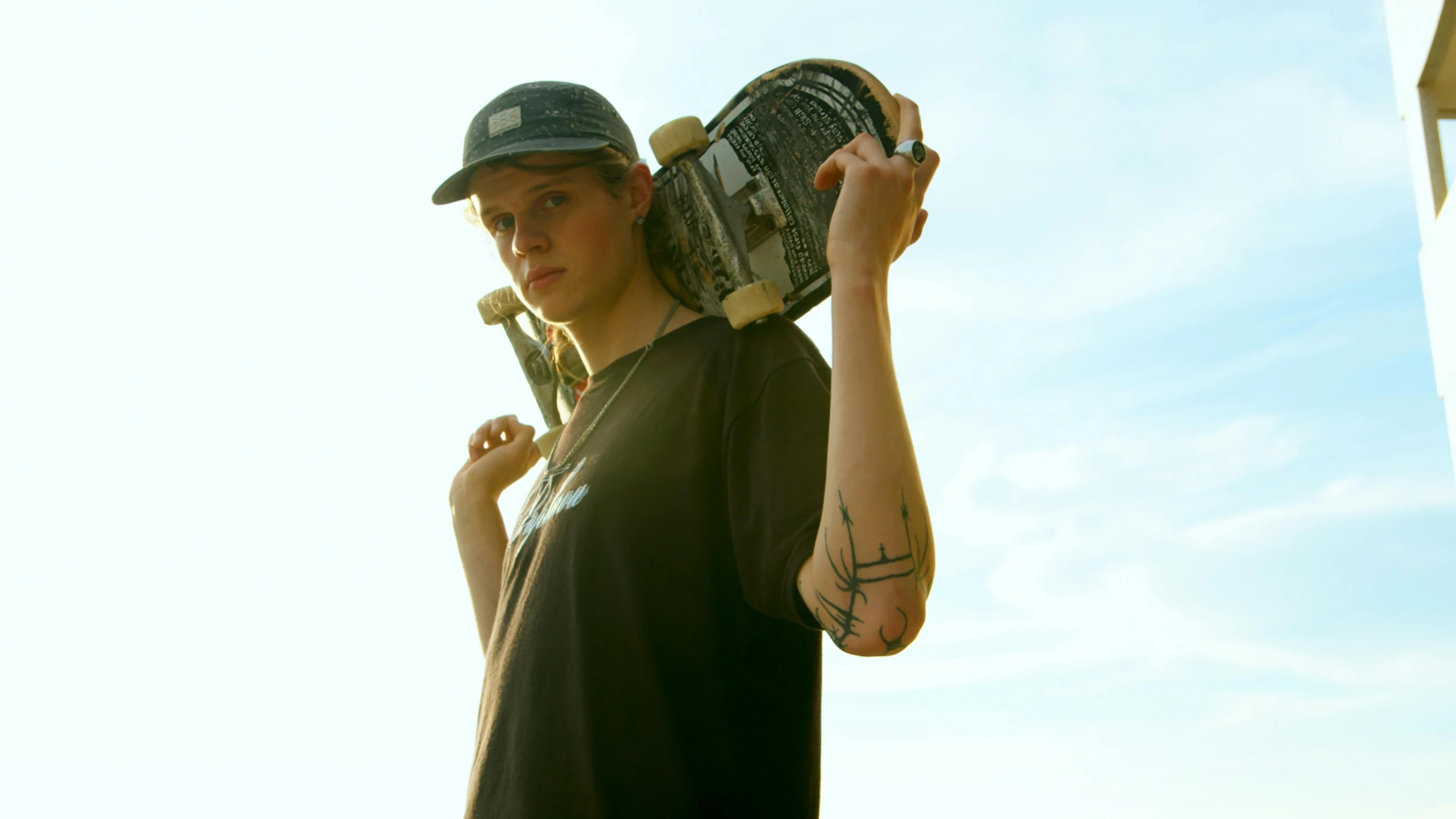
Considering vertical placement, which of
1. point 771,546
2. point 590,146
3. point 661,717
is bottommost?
point 661,717

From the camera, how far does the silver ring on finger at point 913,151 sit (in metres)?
2.11

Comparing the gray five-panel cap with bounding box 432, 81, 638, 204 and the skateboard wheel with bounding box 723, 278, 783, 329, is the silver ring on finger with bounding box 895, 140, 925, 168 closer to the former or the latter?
the skateboard wheel with bounding box 723, 278, 783, 329

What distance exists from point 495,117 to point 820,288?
31.5 inches

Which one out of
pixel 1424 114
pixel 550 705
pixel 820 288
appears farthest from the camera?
pixel 1424 114

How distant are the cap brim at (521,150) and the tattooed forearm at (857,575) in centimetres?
108

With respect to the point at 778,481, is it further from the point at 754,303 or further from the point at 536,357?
the point at 536,357

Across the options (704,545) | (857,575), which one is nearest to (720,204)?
(704,545)

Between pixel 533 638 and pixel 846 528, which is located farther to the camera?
pixel 533 638

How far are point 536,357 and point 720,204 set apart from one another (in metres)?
1.01

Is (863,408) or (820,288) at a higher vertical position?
(820,288)

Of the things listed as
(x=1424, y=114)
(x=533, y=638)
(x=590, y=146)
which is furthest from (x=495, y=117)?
(x=1424, y=114)

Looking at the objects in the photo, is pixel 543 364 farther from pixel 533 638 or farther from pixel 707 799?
pixel 707 799

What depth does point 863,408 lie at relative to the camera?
1.84m

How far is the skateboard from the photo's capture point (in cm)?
228
